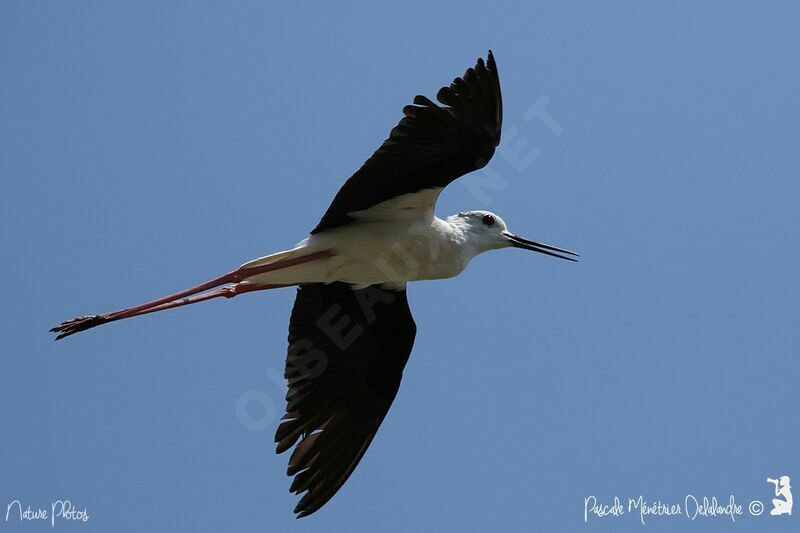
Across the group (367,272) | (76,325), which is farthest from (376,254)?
(76,325)

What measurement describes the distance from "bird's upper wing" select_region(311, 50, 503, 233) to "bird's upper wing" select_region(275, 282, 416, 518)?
126 cm

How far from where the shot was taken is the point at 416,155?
8391mm

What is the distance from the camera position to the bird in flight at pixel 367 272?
27.0 ft

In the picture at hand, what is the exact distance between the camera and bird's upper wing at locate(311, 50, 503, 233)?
8.10 metres

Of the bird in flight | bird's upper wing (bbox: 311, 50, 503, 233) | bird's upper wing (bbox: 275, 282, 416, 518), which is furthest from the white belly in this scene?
bird's upper wing (bbox: 275, 282, 416, 518)

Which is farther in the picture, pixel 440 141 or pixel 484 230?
pixel 484 230

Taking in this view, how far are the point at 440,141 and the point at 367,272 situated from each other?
4.96 ft

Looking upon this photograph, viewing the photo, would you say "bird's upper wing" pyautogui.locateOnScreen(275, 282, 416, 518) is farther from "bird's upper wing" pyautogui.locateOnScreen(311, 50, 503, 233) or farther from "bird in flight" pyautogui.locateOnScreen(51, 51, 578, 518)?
"bird's upper wing" pyautogui.locateOnScreen(311, 50, 503, 233)

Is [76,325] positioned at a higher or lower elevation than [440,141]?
lower

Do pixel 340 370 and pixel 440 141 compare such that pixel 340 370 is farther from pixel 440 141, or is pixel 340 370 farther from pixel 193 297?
pixel 440 141

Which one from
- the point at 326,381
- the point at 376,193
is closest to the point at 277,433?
the point at 326,381

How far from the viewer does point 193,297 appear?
930 centimetres

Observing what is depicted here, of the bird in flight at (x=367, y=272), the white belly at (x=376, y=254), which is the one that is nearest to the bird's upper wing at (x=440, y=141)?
the bird in flight at (x=367, y=272)

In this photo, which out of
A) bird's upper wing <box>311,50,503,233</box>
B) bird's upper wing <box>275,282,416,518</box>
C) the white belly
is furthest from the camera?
bird's upper wing <box>275,282,416,518</box>
